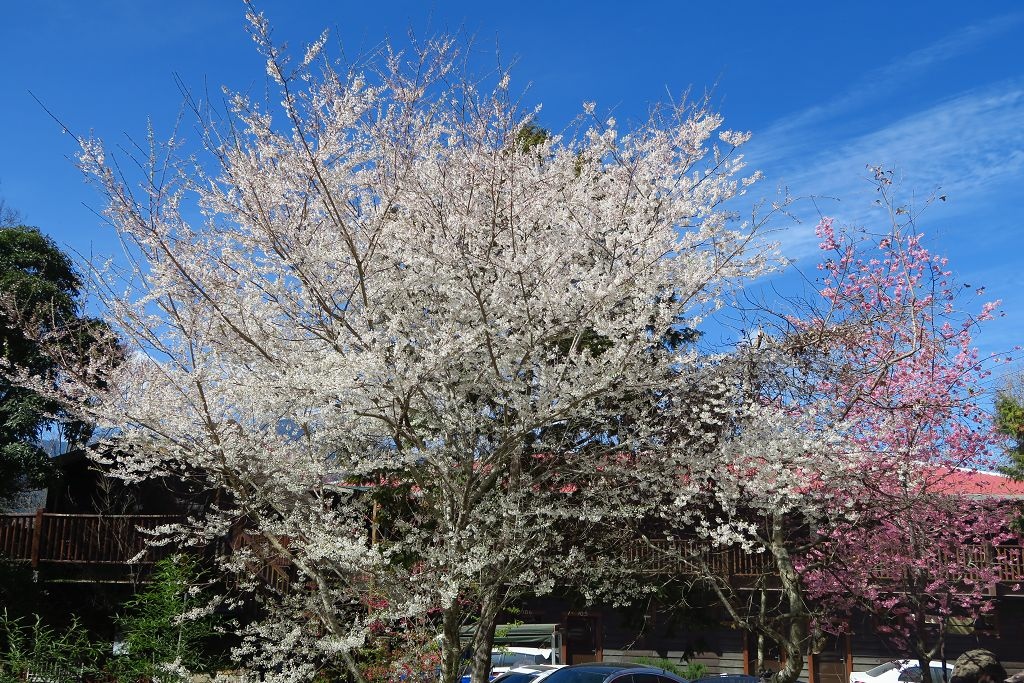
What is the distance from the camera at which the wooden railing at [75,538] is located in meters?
15.4

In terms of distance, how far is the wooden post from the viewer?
15399mm

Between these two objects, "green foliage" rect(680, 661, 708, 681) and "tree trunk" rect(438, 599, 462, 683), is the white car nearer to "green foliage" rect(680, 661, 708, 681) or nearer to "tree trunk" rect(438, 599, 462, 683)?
"green foliage" rect(680, 661, 708, 681)

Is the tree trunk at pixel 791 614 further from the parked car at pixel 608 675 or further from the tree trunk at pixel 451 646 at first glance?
the tree trunk at pixel 451 646

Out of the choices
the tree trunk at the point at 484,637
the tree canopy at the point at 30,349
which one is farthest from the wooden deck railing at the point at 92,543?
the tree trunk at the point at 484,637

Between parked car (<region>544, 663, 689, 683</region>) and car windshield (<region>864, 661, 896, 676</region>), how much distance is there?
9876mm

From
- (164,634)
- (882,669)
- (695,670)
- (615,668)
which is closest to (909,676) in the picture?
(882,669)

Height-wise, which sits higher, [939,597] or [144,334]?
[144,334]

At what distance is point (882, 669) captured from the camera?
19.0m

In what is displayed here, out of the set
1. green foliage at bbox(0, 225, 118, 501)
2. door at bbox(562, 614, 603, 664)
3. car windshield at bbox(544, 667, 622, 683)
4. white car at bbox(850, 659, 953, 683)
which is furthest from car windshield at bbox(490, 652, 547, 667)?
green foliage at bbox(0, 225, 118, 501)

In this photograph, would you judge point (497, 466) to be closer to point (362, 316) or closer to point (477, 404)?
point (477, 404)

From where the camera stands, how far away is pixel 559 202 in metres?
8.93

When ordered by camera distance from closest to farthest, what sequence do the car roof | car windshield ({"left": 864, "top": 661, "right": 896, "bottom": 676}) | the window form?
the car roof < the window < car windshield ({"left": 864, "top": 661, "right": 896, "bottom": 676})

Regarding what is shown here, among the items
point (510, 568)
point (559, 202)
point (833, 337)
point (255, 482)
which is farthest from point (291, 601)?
point (833, 337)

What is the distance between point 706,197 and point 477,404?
3.33m
